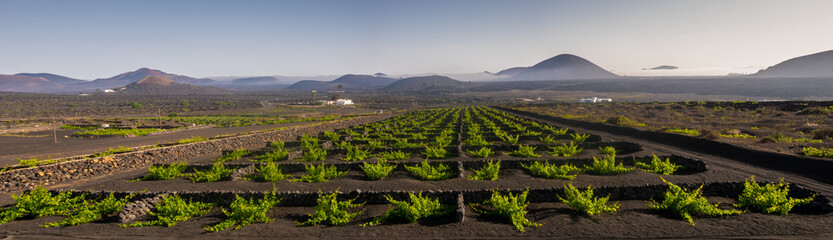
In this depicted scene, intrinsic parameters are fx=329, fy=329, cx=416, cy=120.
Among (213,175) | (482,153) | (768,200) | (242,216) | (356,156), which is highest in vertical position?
(768,200)

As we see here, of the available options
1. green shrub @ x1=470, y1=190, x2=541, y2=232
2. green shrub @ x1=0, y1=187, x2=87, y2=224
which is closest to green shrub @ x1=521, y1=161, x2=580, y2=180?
green shrub @ x1=470, y1=190, x2=541, y2=232

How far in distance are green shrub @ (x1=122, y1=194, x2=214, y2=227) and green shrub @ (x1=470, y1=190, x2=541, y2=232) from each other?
912cm

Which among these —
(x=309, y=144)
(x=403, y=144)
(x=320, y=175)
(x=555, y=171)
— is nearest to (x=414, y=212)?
(x=320, y=175)

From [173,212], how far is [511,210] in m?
10.4

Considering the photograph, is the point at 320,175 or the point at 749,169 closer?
the point at 320,175

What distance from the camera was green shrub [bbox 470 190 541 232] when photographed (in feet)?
30.3

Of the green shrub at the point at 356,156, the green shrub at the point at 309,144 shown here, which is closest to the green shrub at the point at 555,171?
the green shrub at the point at 356,156

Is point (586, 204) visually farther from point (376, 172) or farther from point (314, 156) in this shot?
point (314, 156)

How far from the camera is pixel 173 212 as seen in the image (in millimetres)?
10359

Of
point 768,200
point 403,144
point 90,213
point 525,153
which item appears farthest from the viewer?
point 403,144

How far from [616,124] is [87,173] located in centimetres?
4249

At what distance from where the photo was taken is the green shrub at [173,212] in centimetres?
992

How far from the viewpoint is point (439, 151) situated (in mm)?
19656

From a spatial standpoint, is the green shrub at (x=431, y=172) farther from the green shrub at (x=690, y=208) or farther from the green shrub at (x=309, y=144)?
the green shrub at (x=309, y=144)
